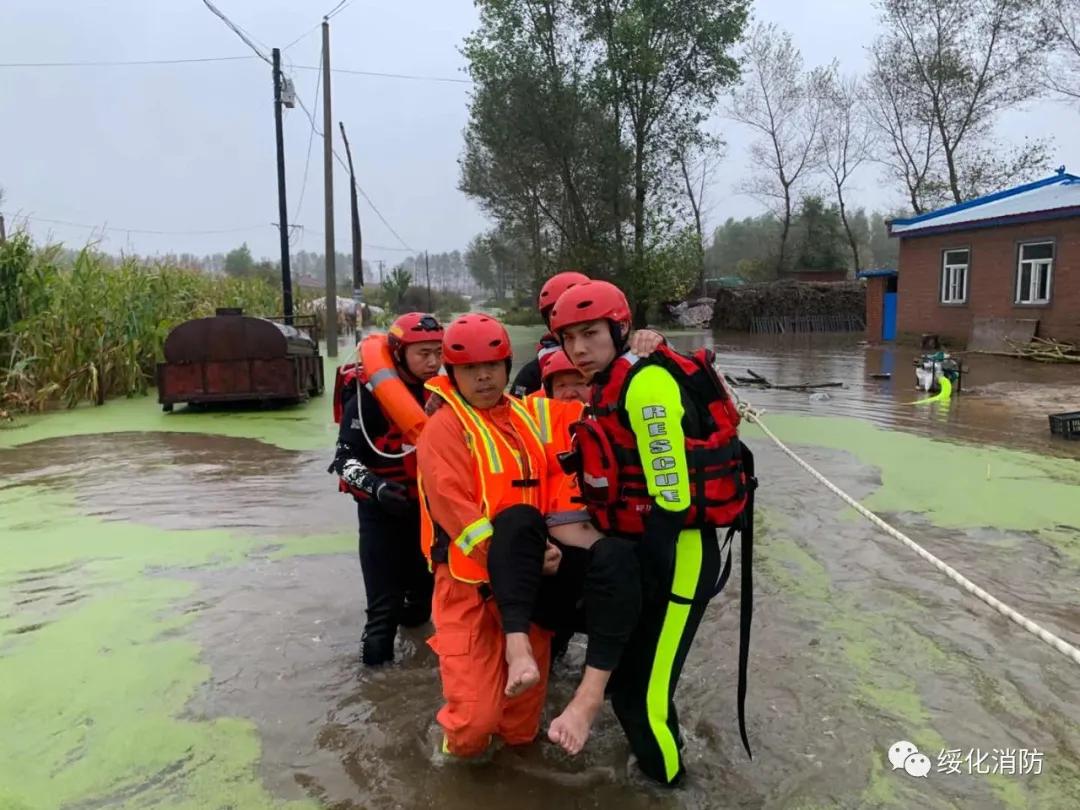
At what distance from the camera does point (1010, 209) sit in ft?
68.5

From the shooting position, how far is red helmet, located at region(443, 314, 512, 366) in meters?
2.81

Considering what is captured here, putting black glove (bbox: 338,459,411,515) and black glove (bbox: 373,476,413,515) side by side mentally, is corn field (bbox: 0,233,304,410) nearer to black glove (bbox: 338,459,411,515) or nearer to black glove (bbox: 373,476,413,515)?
black glove (bbox: 338,459,411,515)

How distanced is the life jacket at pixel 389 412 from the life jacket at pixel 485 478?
0.57m

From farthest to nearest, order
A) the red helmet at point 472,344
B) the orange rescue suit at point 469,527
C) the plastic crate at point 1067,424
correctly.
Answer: the plastic crate at point 1067,424 → the red helmet at point 472,344 → the orange rescue suit at point 469,527

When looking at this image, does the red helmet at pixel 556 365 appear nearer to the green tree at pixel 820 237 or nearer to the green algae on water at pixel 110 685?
the green algae on water at pixel 110 685

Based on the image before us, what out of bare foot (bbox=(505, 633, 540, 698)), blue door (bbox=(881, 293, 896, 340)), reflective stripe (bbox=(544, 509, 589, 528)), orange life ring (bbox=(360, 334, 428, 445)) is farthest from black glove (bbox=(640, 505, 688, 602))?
blue door (bbox=(881, 293, 896, 340))

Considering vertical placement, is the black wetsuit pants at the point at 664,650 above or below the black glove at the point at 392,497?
below

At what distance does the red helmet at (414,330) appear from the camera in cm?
357

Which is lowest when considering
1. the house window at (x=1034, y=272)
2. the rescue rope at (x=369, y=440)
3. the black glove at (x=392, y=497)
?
the black glove at (x=392, y=497)

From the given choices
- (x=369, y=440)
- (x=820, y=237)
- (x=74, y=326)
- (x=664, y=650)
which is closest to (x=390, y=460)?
(x=369, y=440)

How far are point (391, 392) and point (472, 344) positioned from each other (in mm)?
768

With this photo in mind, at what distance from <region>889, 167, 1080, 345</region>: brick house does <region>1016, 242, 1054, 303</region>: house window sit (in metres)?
0.02

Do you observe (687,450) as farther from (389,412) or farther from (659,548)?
(389,412)

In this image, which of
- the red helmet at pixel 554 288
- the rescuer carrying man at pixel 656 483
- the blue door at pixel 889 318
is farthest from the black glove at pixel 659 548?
the blue door at pixel 889 318
